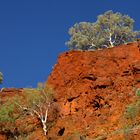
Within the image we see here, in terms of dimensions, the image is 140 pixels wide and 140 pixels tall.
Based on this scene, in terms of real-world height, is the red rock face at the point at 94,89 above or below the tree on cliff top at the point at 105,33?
below

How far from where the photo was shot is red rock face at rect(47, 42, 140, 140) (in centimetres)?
5130

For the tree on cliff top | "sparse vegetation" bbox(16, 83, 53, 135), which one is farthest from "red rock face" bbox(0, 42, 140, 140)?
the tree on cliff top

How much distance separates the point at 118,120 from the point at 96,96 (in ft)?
17.9

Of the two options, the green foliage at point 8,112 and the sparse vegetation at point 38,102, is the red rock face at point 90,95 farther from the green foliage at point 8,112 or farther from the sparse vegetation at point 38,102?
the green foliage at point 8,112

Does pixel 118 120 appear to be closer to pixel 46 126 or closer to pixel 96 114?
pixel 96 114

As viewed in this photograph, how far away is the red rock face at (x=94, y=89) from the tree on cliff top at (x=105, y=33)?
30.5 meters

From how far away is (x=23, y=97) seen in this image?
199 feet

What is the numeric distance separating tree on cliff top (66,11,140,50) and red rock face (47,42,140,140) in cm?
3052

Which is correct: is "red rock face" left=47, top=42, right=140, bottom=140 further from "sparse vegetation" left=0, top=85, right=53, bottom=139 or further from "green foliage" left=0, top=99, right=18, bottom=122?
"green foliage" left=0, top=99, right=18, bottom=122

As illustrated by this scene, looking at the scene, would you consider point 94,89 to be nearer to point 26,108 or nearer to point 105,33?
point 26,108

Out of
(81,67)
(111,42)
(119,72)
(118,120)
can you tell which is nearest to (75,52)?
(81,67)

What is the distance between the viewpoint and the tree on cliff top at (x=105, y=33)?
299 feet

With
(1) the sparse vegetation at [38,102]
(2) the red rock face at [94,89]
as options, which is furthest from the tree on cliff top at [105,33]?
(1) the sparse vegetation at [38,102]

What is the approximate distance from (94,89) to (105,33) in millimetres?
38136
